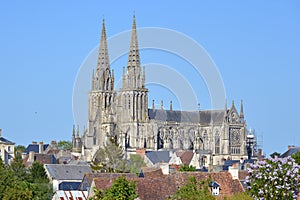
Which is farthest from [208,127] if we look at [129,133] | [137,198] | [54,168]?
[137,198]

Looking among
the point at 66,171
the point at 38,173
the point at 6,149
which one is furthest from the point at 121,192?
the point at 6,149

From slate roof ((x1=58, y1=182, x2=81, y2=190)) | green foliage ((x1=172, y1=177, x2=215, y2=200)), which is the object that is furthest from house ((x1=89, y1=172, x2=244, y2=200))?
slate roof ((x1=58, y1=182, x2=81, y2=190))

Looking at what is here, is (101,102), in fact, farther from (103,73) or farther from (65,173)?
(65,173)

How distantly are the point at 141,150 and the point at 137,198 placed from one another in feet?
312

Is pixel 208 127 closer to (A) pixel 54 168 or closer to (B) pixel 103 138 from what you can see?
(B) pixel 103 138

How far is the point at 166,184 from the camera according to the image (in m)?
57.4

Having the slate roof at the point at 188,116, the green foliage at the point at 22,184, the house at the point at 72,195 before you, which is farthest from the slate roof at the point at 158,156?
the house at the point at 72,195

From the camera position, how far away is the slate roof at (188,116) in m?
171

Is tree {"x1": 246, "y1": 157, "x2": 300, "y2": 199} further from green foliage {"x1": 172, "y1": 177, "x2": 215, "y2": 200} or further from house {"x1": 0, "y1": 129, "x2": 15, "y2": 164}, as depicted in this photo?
house {"x1": 0, "y1": 129, "x2": 15, "y2": 164}

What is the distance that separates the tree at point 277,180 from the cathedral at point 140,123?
109108mm

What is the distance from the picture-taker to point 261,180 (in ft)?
155

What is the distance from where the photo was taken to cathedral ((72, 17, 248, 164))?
162 m

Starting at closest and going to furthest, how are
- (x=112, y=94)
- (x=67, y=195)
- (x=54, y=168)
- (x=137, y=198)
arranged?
1. (x=137, y=198)
2. (x=67, y=195)
3. (x=54, y=168)
4. (x=112, y=94)

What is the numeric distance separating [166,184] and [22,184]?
42.8ft
